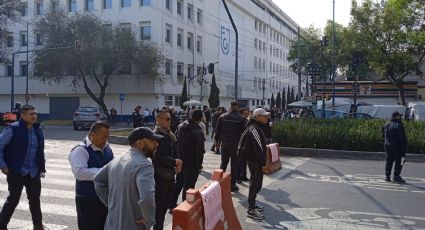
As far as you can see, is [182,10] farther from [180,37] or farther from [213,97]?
[213,97]

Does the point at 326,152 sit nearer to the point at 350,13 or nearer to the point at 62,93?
the point at 350,13

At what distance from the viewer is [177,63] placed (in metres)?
47.9

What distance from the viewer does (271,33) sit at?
8556 cm

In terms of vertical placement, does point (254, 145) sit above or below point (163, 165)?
above

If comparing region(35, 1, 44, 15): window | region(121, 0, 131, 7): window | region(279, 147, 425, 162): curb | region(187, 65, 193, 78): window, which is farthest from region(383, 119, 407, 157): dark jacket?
region(35, 1, 44, 15): window

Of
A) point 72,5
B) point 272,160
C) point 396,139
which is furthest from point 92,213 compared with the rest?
point 72,5

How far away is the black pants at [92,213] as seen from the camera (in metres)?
4.61

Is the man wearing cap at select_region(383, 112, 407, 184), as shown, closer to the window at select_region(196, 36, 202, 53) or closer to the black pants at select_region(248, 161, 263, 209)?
the black pants at select_region(248, 161, 263, 209)

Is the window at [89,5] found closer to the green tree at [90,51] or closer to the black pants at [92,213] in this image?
the green tree at [90,51]

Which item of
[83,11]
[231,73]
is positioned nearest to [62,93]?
[83,11]

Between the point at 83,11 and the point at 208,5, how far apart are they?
15470 mm

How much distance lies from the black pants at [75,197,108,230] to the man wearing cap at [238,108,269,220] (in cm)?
348

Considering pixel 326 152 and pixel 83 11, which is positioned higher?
pixel 83 11

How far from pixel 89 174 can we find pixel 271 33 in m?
83.2
